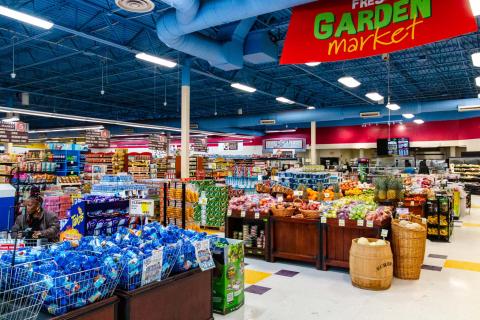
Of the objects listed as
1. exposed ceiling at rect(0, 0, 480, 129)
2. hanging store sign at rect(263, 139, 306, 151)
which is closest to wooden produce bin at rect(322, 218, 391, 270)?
exposed ceiling at rect(0, 0, 480, 129)

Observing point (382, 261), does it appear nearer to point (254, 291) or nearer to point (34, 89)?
point (254, 291)

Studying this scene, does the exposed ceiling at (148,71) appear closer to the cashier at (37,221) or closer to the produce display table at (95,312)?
the cashier at (37,221)

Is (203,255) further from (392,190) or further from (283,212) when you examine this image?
(392,190)

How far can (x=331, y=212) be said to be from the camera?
20.2 ft

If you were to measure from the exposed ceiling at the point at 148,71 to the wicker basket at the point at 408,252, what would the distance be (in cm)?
570

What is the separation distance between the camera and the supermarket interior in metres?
2.82

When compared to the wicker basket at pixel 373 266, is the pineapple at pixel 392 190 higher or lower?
higher

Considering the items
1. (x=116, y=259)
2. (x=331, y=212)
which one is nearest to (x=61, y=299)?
(x=116, y=259)

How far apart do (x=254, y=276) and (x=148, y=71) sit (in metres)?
10.7

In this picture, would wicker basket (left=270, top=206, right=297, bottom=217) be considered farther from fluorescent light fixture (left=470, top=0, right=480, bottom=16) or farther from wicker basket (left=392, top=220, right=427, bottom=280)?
fluorescent light fixture (left=470, top=0, right=480, bottom=16)

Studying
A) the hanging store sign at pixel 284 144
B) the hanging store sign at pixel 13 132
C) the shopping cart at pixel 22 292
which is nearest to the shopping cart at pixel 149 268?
the shopping cart at pixel 22 292

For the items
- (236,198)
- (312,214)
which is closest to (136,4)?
(236,198)

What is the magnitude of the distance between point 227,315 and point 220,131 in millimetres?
22539

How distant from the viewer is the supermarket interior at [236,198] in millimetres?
2822
